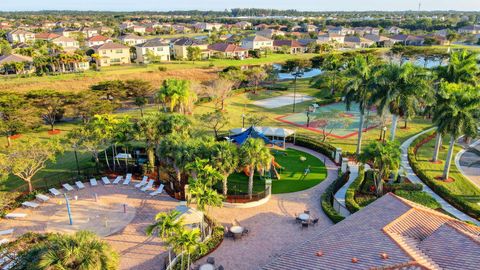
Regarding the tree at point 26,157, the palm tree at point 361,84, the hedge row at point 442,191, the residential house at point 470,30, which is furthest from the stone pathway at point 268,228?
the residential house at point 470,30

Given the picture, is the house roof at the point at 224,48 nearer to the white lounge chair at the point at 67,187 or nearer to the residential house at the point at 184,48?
the residential house at the point at 184,48

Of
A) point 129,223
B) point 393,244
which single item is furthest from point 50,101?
point 393,244

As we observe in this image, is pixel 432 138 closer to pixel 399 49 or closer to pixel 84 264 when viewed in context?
pixel 84 264

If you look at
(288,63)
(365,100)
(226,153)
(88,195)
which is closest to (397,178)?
(365,100)

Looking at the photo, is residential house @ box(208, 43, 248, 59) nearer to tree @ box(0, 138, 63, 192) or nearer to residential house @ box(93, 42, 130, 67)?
residential house @ box(93, 42, 130, 67)

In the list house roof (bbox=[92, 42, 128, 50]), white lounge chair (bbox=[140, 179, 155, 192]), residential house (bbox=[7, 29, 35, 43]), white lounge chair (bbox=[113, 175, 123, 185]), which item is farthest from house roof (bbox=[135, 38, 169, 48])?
white lounge chair (bbox=[140, 179, 155, 192])

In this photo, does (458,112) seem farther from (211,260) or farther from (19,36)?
(19,36)
